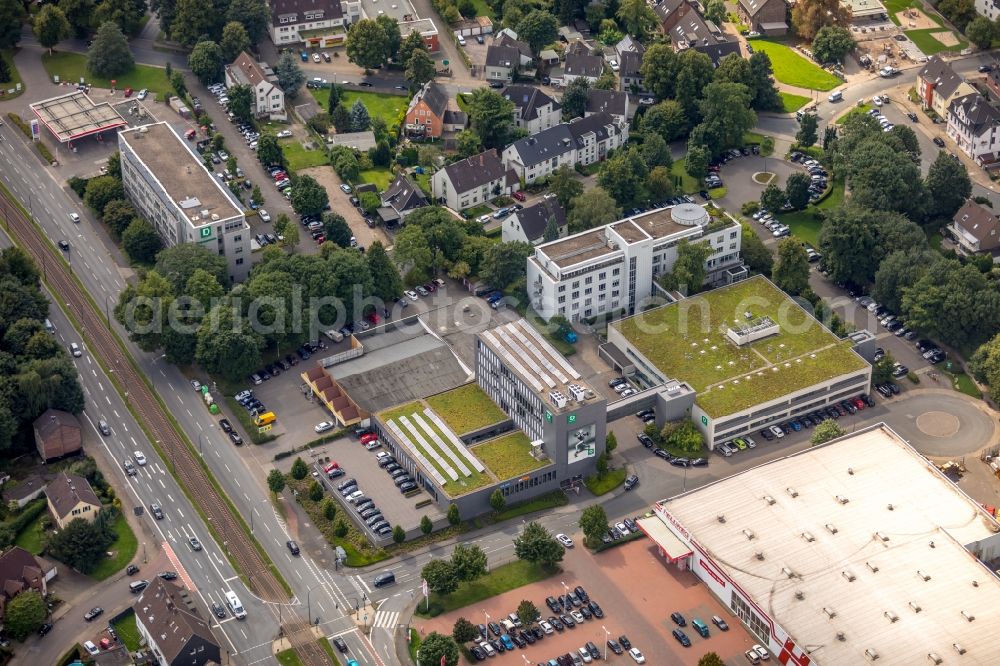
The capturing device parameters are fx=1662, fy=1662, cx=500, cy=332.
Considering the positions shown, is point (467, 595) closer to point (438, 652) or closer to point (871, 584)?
point (438, 652)

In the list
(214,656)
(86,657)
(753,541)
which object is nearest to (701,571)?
(753,541)

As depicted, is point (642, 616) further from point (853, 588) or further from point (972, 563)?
point (972, 563)

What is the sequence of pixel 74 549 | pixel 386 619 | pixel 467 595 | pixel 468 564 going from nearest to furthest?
pixel 386 619, pixel 468 564, pixel 467 595, pixel 74 549

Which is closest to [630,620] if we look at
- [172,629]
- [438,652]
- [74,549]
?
[438,652]

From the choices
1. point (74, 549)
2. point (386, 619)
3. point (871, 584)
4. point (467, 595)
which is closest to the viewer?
point (871, 584)

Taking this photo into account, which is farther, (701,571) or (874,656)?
(701,571)

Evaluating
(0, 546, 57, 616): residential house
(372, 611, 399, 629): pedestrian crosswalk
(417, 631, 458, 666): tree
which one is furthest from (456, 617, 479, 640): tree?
(0, 546, 57, 616): residential house

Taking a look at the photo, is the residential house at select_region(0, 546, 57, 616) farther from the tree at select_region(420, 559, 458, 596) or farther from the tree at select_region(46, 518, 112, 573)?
the tree at select_region(420, 559, 458, 596)

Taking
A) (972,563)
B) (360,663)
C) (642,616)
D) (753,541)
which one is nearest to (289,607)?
(360,663)
